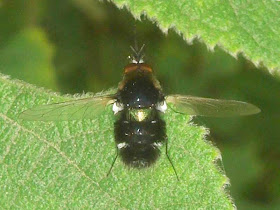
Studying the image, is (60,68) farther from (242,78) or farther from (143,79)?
(143,79)

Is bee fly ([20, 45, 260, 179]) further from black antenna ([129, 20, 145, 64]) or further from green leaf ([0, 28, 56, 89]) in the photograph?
green leaf ([0, 28, 56, 89])

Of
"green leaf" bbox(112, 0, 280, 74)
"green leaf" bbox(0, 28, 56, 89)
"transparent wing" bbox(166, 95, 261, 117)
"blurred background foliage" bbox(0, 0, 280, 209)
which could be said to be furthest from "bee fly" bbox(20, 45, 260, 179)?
"green leaf" bbox(0, 28, 56, 89)

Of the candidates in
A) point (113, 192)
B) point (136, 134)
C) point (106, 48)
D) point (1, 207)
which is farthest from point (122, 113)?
point (106, 48)

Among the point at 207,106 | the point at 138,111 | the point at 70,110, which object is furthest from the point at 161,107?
the point at 70,110

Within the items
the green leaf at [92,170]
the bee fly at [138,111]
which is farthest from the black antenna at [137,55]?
the green leaf at [92,170]

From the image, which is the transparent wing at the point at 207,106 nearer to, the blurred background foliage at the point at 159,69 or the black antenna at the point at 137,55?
the black antenna at the point at 137,55

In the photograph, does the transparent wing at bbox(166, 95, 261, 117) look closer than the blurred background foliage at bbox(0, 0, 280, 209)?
Yes
